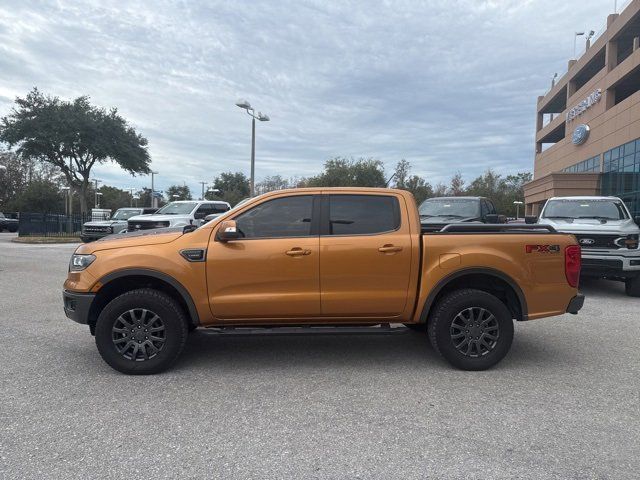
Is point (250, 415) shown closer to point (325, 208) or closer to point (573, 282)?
point (325, 208)

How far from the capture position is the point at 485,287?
4922 mm

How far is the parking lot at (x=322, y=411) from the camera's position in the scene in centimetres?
297

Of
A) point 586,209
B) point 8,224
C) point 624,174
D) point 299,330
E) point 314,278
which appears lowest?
point 299,330

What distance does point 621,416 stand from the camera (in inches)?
144

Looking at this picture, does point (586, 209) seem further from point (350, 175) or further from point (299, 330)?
point (350, 175)

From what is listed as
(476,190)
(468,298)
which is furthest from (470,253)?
(476,190)

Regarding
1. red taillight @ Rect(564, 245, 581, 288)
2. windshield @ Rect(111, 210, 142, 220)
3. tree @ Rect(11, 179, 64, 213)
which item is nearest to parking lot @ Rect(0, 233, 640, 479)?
red taillight @ Rect(564, 245, 581, 288)

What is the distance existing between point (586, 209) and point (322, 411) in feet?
29.5

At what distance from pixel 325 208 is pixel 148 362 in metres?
2.24

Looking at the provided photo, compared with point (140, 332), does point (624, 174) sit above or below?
above

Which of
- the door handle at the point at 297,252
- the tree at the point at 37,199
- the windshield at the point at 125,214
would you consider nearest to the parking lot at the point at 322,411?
the door handle at the point at 297,252

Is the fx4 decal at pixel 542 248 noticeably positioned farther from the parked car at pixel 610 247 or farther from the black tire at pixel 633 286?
the black tire at pixel 633 286

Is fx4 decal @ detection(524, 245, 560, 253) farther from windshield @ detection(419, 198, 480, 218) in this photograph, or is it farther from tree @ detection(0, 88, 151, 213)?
tree @ detection(0, 88, 151, 213)

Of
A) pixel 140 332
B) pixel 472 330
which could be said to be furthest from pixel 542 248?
pixel 140 332
